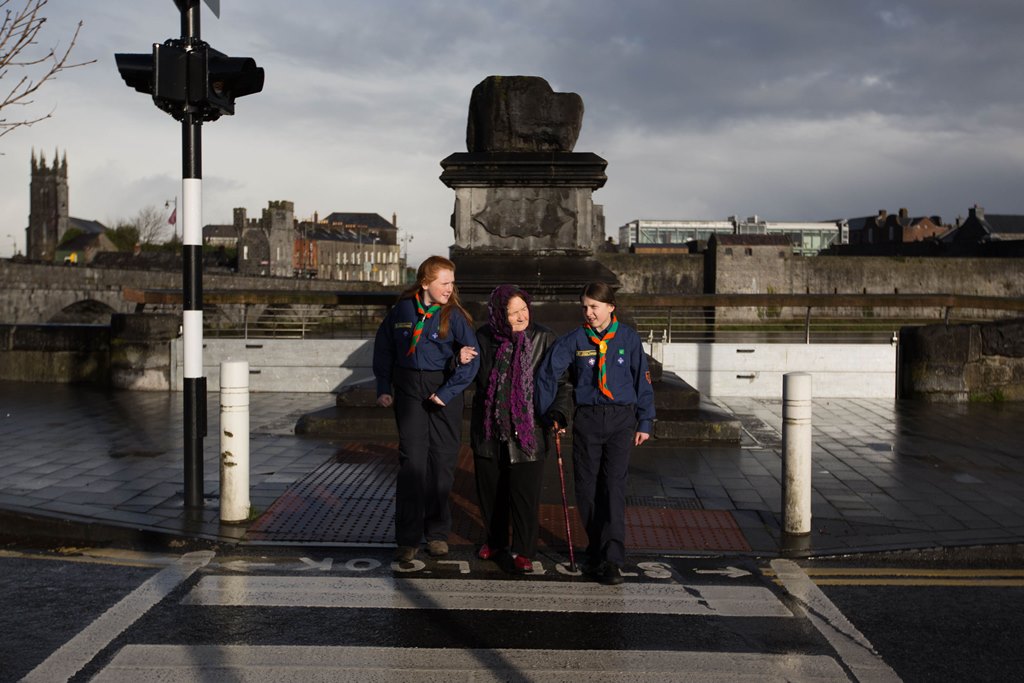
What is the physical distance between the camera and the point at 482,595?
194 inches

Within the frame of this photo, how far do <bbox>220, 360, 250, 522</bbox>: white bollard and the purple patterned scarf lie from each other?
5.80 feet

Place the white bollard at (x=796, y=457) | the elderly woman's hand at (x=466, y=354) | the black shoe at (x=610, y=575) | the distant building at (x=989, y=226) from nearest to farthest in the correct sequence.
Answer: the black shoe at (x=610, y=575), the elderly woman's hand at (x=466, y=354), the white bollard at (x=796, y=457), the distant building at (x=989, y=226)

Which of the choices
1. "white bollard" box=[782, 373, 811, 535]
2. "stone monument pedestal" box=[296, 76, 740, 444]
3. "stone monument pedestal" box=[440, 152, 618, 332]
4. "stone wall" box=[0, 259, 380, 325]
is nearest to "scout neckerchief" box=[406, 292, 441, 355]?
"white bollard" box=[782, 373, 811, 535]

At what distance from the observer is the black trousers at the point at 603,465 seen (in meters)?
5.32

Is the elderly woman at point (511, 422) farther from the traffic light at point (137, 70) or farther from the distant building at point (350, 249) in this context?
the distant building at point (350, 249)

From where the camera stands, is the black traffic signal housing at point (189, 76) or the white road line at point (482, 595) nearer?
the white road line at point (482, 595)

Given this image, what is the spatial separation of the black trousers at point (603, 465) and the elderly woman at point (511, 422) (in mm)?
193

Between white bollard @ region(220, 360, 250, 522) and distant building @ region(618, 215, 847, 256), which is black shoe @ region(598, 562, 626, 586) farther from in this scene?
distant building @ region(618, 215, 847, 256)

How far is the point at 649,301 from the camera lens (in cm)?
1349

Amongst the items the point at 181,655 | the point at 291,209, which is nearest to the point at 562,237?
the point at 181,655

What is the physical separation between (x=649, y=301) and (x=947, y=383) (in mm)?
4074

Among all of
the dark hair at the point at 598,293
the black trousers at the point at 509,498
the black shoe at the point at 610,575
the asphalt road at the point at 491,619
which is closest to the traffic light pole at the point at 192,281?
the asphalt road at the point at 491,619

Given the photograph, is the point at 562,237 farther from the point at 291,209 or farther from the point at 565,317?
the point at 291,209

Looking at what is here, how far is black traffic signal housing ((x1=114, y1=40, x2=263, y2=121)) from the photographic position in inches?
246
